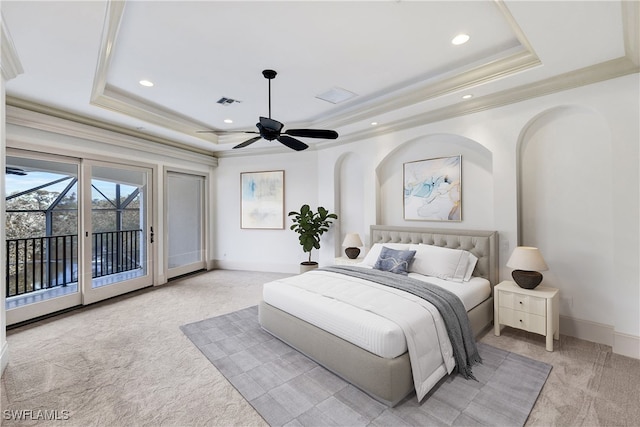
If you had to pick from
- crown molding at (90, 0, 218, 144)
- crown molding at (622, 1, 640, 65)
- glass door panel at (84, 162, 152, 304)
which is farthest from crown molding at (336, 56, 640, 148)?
glass door panel at (84, 162, 152, 304)

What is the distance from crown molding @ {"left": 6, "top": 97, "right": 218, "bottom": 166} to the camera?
11.3 feet

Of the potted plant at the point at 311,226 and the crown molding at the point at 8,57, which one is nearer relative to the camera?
the crown molding at the point at 8,57

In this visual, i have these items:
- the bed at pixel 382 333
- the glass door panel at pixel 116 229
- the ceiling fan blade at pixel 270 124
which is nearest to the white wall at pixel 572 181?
the bed at pixel 382 333

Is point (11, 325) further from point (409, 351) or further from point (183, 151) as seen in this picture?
point (409, 351)

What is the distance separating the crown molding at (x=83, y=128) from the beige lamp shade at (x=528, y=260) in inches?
226

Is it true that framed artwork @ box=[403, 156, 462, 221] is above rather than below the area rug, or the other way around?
above

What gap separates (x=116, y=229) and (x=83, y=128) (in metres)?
1.67

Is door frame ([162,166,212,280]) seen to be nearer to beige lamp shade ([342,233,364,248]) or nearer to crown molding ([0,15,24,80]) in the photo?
crown molding ([0,15,24,80])

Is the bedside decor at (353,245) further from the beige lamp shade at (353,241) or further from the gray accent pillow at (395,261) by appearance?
the gray accent pillow at (395,261)

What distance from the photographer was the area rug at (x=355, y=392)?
1950 mm

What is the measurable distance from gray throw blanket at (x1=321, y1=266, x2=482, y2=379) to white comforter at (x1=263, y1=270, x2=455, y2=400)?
Answer: 60 mm

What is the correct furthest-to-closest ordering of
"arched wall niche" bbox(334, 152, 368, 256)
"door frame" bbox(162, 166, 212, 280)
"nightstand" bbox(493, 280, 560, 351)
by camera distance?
"door frame" bbox(162, 166, 212, 280) < "arched wall niche" bbox(334, 152, 368, 256) < "nightstand" bbox(493, 280, 560, 351)

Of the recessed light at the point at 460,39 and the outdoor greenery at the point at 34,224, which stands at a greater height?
the recessed light at the point at 460,39

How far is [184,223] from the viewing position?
6.17 metres
